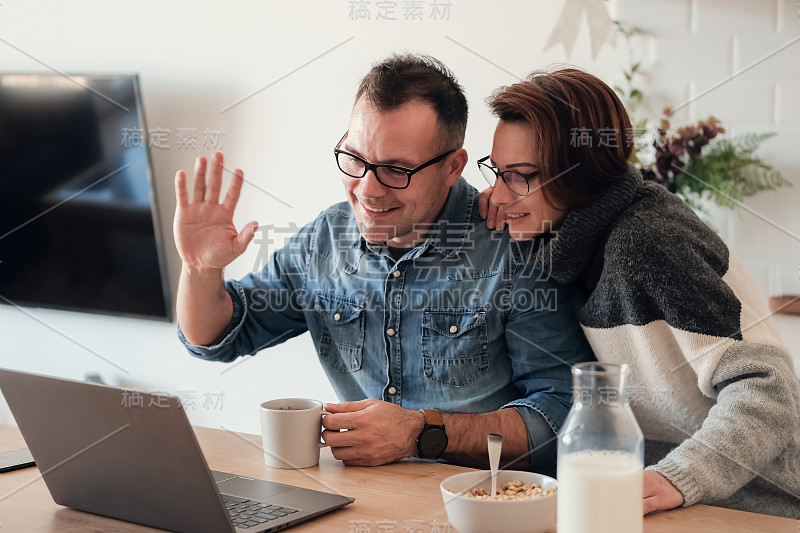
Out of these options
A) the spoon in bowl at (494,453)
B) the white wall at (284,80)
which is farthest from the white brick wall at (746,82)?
the spoon in bowl at (494,453)

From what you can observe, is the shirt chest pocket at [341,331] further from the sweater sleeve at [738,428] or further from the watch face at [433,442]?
the sweater sleeve at [738,428]

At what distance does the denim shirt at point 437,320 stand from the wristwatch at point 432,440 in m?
0.17

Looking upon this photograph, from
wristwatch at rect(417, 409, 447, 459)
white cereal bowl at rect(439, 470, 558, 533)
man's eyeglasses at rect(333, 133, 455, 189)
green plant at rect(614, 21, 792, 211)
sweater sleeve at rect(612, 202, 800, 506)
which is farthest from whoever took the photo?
green plant at rect(614, 21, 792, 211)

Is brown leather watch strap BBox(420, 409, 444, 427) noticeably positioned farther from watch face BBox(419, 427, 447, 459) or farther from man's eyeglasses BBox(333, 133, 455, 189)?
man's eyeglasses BBox(333, 133, 455, 189)

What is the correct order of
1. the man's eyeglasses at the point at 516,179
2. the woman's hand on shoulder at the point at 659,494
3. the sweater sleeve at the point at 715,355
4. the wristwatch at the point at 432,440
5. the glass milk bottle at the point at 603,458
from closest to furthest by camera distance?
the glass milk bottle at the point at 603,458 < the woman's hand on shoulder at the point at 659,494 < the sweater sleeve at the point at 715,355 < the wristwatch at the point at 432,440 < the man's eyeglasses at the point at 516,179

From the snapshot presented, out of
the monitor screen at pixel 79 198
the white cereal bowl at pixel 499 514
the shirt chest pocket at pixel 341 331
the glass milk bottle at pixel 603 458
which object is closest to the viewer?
the glass milk bottle at pixel 603 458

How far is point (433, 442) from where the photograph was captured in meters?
1.23

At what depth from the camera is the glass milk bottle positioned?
731 millimetres

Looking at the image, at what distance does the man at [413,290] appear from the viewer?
1401 millimetres

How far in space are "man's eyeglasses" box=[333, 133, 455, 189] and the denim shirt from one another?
133 millimetres

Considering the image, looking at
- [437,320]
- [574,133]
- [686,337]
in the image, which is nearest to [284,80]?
[437,320]

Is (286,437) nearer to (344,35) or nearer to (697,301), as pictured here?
(697,301)

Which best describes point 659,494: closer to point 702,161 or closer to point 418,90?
point 418,90

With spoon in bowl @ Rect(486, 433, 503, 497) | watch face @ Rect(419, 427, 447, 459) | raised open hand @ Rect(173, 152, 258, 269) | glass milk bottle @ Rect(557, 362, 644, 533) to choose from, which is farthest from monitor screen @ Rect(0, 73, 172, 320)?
glass milk bottle @ Rect(557, 362, 644, 533)
